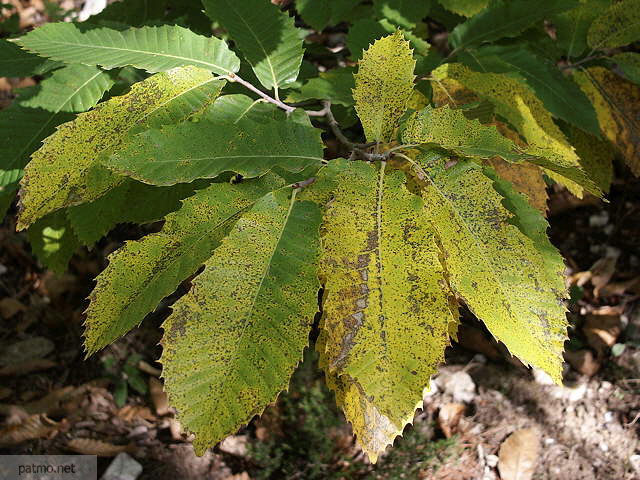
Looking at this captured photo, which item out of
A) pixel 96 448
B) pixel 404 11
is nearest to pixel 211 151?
pixel 404 11

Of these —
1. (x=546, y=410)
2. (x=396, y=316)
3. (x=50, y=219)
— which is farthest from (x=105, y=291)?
(x=546, y=410)

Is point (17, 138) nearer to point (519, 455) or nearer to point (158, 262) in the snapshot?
point (158, 262)

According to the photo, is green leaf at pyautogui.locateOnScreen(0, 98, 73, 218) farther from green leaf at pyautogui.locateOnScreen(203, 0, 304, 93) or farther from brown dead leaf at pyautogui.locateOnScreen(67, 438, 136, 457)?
brown dead leaf at pyautogui.locateOnScreen(67, 438, 136, 457)

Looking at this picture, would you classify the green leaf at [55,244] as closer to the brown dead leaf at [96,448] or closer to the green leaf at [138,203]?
the green leaf at [138,203]

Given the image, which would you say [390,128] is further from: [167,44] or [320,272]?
[167,44]

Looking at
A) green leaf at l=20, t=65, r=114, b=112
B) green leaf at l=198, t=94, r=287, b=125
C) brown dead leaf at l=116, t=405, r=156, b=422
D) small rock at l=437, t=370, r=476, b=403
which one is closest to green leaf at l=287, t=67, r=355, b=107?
green leaf at l=198, t=94, r=287, b=125

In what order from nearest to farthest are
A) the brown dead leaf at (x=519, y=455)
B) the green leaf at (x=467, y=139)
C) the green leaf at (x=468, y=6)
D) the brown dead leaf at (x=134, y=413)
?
the green leaf at (x=467, y=139)
the green leaf at (x=468, y=6)
the brown dead leaf at (x=519, y=455)
the brown dead leaf at (x=134, y=413)

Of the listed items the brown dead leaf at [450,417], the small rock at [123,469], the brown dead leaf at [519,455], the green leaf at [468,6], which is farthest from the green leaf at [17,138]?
the brown dead leaf at [519,455]
